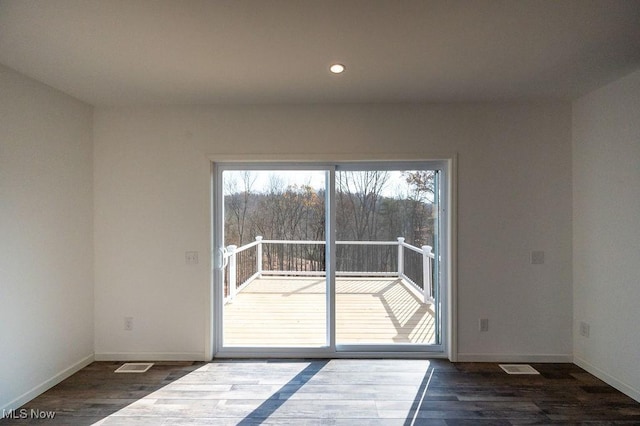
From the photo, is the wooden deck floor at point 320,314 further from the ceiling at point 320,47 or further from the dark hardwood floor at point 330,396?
the ceiling at point 320,47

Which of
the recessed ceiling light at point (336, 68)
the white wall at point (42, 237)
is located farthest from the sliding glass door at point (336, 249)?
the white wall at point (42, 237)

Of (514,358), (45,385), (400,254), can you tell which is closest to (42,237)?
(45,385)

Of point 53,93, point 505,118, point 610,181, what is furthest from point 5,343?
point 610,181

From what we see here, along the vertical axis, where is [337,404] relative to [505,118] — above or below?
below

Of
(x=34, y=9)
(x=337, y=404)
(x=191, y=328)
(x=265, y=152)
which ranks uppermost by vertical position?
(x=34, y=9)

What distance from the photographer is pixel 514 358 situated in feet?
9.96

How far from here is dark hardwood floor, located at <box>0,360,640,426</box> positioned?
2.20m

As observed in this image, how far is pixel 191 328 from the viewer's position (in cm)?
312

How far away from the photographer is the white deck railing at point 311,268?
326 centimetres

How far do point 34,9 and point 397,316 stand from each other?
356 centimetres

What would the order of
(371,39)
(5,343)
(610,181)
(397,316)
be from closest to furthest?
1. (371,39)
2. (5,343)
3. (610,181)
4. (397,316)

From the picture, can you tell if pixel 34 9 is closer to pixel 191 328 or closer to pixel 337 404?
pixel 191 328

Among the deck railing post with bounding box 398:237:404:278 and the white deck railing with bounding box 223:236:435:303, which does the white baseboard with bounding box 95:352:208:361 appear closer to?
the white deck railing with bounding box 223:236:435:303

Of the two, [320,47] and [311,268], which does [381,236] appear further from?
[320,47]
